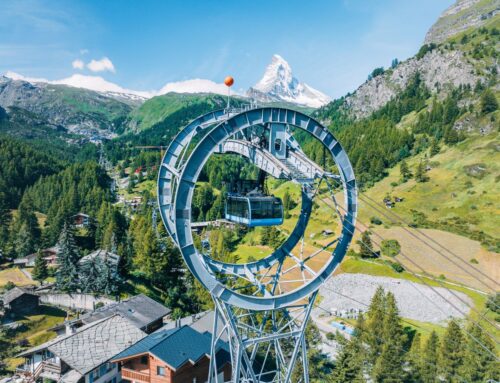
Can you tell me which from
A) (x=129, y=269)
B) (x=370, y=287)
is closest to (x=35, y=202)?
(x=129, y=269)

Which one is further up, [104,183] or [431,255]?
[104,183]

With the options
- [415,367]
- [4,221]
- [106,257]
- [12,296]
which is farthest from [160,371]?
[4,221]

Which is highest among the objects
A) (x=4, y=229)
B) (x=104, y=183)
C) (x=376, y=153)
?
(x=376, y=153)

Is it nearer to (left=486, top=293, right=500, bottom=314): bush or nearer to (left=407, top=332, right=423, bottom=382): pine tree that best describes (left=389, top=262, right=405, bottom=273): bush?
(left=486, top=293, right=500, bottom=314): bush

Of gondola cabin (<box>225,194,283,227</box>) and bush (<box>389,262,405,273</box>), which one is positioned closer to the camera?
gondola cabin (<box>225,194,283,227</box>)

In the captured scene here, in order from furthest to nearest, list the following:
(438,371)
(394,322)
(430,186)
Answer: (430,186) → (394,322) → (438,371)

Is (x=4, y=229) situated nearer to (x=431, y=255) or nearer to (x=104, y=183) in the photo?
(x=104, y=183)

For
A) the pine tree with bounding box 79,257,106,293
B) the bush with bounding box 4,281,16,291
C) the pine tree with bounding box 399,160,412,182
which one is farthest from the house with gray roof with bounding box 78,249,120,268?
the pine tree with bounding box 399,160,412,182
